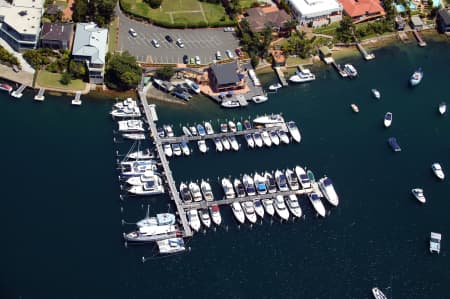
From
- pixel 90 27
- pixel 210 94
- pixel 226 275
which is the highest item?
pixel 90 27

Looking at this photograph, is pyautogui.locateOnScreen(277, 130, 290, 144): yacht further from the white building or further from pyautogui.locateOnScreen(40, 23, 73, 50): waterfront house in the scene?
pyautogui.locateOnScreen(40, 23, 73, 50): waterfront house

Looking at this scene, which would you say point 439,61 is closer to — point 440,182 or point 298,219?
point 440,182

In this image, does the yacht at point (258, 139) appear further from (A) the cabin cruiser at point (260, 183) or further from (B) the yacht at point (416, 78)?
(B) the yacht at point (416, 78)

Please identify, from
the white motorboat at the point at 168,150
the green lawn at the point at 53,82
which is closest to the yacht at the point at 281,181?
the white motorboat at the point at 168,150

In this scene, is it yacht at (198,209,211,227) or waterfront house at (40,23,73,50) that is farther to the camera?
waterfront house at (40,23,73,50)

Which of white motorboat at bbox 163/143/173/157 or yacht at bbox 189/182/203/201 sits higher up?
white motorboat at bbox 163/143/173/157

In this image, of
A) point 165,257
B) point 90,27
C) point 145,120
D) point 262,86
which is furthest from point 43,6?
Result: point 165,257

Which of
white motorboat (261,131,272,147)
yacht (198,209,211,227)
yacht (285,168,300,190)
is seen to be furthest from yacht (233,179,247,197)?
white motorboat (261,131,272,147)
